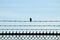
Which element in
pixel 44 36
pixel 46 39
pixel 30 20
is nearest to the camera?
pixel 46 39

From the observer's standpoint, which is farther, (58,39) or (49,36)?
(49,36)

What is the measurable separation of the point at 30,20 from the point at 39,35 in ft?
4.08

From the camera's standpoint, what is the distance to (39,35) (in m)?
7.40

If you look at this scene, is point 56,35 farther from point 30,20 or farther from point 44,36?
point 30,20

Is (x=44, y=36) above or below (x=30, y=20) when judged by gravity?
below

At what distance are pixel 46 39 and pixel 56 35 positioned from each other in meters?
1.10

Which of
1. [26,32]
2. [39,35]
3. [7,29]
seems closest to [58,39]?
[39,35]

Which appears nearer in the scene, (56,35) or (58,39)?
(58,39)

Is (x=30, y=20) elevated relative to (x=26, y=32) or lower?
elevated

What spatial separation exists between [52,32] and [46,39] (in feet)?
3.28

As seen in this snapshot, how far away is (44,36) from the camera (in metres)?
7.21

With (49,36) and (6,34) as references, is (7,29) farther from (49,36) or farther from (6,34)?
(49,36)

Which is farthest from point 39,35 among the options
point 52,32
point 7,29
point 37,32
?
point 7,29

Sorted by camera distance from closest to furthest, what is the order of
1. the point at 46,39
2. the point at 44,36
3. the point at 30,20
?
the point at 46,39 < the point at 44,36 < the point at 30,20
